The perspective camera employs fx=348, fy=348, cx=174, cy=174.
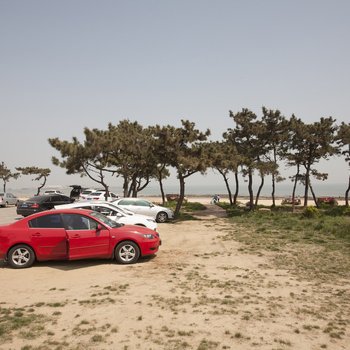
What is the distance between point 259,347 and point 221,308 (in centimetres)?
144

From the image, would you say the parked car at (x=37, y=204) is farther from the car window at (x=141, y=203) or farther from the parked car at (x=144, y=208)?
the car window at (x=141, y=203)

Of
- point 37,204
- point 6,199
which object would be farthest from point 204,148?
point 6,199

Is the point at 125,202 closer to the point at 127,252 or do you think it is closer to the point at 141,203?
the point at 141,203

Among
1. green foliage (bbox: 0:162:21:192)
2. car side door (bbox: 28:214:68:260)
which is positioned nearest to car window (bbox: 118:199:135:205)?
car side door (bbox: 28:214:68:260)

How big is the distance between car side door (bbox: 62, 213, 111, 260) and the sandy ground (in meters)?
0.39

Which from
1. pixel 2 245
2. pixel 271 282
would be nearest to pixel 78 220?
pixel 2 245

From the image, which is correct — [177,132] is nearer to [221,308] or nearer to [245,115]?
[245,115]

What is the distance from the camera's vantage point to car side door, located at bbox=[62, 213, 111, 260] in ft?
Result: 30.4

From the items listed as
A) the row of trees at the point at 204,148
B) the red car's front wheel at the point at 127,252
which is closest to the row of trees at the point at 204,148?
the row of trees at the point at 204,148

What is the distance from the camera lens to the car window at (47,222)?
9594 mm

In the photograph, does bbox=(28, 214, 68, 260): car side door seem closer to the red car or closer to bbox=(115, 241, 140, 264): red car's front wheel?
the red car

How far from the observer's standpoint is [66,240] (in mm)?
9375

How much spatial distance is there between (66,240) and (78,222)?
1.88 feet

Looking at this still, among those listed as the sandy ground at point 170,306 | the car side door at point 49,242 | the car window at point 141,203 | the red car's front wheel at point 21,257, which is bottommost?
the sandy ground at point 170,306
